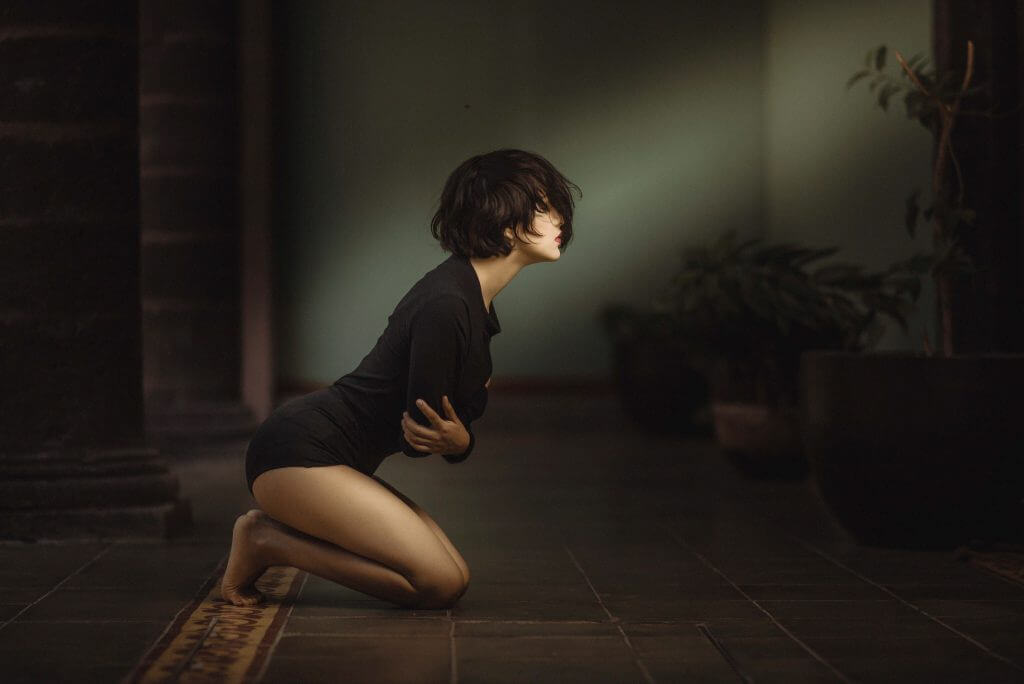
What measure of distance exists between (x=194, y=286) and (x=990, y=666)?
6256 millimetres

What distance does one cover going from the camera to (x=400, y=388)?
142 inches

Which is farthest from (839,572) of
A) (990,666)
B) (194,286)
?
(194,286)

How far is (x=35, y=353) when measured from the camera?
4953mm

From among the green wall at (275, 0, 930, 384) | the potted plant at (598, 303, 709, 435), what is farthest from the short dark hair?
the green wall at (275, 0, 930, 384)

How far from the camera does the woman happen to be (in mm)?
3500

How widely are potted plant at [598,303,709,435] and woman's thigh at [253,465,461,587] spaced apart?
5860mm

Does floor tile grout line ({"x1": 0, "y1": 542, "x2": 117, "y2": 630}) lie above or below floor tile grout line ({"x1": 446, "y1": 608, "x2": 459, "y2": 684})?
above

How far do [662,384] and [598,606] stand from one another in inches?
230

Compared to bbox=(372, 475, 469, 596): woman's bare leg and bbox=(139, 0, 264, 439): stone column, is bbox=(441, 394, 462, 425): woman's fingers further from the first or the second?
bbox=(139, 0, 264, 439): stone column

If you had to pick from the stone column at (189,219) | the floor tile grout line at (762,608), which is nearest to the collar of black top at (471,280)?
the floor tile grout line at (762,608)

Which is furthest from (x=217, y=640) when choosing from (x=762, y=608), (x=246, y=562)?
(x=762, y=608)

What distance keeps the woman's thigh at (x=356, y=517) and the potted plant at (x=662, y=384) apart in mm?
5860

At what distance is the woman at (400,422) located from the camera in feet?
11.5

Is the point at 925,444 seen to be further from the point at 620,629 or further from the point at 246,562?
the point at 246,562
